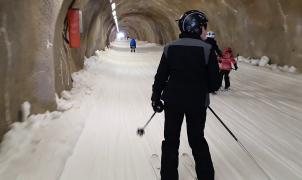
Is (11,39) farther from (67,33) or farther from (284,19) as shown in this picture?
(284,19)

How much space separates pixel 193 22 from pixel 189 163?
197 cm

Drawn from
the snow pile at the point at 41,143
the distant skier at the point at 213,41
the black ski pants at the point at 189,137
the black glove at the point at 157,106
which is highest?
the distant skier at the point at 213,41

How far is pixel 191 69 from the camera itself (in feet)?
11.4

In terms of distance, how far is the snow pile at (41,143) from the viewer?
13.8 feet

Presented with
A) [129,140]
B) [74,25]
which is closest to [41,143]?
[129,140]

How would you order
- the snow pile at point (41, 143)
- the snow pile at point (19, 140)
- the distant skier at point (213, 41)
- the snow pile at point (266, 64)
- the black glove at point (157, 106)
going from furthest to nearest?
the snow pile at point (266, 64)
the distant skier at point (213, 41)
the snow pile at point (19, 140)
the snow pile at point (41, 143)
the black glove at point (157, 106)

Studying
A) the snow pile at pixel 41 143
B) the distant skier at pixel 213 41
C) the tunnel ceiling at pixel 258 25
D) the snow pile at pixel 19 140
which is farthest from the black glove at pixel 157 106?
the tunnel ceiling at pixel 258 25

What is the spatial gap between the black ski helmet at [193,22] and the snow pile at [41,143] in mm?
2262

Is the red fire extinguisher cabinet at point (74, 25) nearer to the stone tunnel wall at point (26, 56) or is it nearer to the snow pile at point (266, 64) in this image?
the stone tunnel wall at point (26, 56)

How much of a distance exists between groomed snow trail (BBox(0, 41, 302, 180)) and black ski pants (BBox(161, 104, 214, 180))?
1.69 feet

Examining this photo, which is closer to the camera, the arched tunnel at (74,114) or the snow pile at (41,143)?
the snow pile at (41,143)

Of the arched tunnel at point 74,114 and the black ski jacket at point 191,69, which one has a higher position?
the black ski jacket at point 191,69

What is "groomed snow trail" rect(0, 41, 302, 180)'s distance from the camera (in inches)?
169

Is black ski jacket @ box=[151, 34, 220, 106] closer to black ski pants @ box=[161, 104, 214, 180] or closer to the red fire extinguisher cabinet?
black ski pants @ box=[161, 104, 214, 180]
